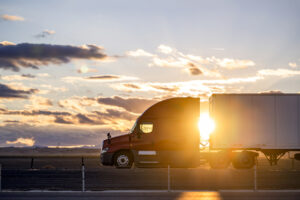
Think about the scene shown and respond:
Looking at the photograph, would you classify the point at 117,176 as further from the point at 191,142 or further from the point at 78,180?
the point at 191,142

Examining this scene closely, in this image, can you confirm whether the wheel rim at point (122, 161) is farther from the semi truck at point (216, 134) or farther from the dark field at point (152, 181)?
the dark field at point (152, 181)

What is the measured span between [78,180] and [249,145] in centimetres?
1049

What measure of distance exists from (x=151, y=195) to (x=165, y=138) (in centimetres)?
904

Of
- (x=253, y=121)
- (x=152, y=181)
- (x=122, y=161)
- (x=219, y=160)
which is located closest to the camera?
(x=152, y=181)

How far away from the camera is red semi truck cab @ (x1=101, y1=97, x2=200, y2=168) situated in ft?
86.3

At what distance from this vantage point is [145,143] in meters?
26.6

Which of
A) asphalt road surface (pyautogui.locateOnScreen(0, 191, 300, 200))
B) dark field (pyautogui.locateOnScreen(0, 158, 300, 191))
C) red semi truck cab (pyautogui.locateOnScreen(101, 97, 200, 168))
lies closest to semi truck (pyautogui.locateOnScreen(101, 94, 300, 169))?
red semi truck cab (pyautogui.locateOnScreen(101, 97, 200, 168))

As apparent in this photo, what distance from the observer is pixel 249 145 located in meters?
28.8

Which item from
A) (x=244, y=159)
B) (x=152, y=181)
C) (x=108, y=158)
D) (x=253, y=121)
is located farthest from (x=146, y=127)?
(x=244, y=159)

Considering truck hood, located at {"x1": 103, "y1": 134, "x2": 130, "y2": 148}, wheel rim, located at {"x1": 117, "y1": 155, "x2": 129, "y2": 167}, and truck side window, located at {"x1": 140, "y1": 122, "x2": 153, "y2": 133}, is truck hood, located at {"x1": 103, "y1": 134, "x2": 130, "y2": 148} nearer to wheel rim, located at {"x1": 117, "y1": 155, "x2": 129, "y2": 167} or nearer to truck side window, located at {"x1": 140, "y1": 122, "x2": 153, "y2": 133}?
wheel rim, located at {"x1": 117, "y1": 155, "x2": 129, "y2": 167}

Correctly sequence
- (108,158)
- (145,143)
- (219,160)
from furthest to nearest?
(219,160), (108,158), (145,143)

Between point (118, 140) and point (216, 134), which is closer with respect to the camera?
point (118, 140)

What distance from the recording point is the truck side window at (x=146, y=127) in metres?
26.5

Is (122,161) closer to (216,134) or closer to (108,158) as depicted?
(108,158)
